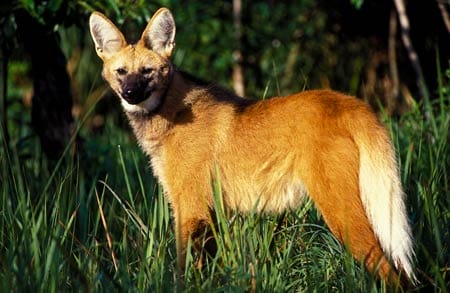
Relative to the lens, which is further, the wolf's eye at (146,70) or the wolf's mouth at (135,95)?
the wolf's eye at (146,70)

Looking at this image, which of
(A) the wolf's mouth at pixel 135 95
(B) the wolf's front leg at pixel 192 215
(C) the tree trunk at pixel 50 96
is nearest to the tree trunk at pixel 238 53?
(C) the tree trunk at pixel 50 96

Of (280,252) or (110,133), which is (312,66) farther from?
(280,252)

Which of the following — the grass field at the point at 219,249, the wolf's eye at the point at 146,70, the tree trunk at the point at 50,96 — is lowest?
the grass field at the point at 219,249

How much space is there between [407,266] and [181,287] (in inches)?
38.7

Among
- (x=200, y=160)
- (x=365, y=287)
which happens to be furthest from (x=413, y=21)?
(x=365, y=287)

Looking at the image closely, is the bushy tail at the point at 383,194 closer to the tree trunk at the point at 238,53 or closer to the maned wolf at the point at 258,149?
the maned wolf at the point at 258,149

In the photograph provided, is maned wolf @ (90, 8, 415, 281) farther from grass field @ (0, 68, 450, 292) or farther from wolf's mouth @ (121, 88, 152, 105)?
grass field @ (0, 68, 450, 292)

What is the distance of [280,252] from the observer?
427 centimetres

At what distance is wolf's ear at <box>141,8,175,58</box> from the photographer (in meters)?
4.69

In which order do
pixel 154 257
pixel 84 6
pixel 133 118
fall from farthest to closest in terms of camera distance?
pixel 84 6 → pixel 133 118 → pixel 154 257

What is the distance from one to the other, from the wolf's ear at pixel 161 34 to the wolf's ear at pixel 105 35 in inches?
→ 5.3

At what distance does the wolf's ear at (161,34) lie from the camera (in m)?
4.69

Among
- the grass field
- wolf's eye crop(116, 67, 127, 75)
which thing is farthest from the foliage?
wolf's eye crop(116, 67, 127, 75)

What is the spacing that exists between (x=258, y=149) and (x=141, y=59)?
0.81 m
